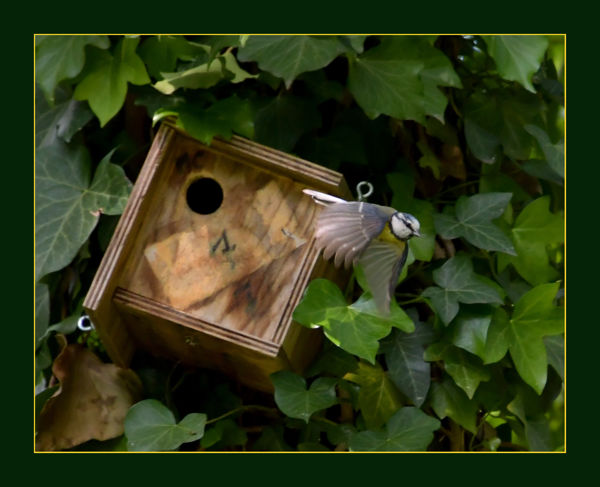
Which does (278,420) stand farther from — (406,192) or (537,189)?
(537,189)

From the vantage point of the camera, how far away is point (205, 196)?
2320mm

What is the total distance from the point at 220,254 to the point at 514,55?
2.39 feet

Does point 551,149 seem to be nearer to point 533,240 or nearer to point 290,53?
point 533,240

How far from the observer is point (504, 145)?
94.3 inches

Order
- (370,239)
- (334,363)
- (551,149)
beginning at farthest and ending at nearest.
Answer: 1. (551,149)
2. (334,363)
3. (370,239)

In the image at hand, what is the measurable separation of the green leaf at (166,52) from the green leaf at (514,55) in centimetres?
59

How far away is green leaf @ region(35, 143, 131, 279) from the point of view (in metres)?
2.20

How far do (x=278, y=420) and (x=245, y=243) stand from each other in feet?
1.53

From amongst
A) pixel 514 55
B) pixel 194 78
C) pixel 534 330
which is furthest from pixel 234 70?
pixel 534 330

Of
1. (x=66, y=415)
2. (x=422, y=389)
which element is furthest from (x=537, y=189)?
(x=66, y=415)

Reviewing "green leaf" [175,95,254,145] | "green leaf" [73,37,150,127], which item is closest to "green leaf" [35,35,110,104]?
"green leaf" [73,37,150,127]

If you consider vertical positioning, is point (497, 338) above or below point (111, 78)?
below

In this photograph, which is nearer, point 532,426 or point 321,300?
point 321,300

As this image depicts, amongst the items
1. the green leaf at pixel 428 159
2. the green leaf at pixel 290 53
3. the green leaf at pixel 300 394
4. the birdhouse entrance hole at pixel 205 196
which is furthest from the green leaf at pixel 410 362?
the green leaf at pixel 290 53
